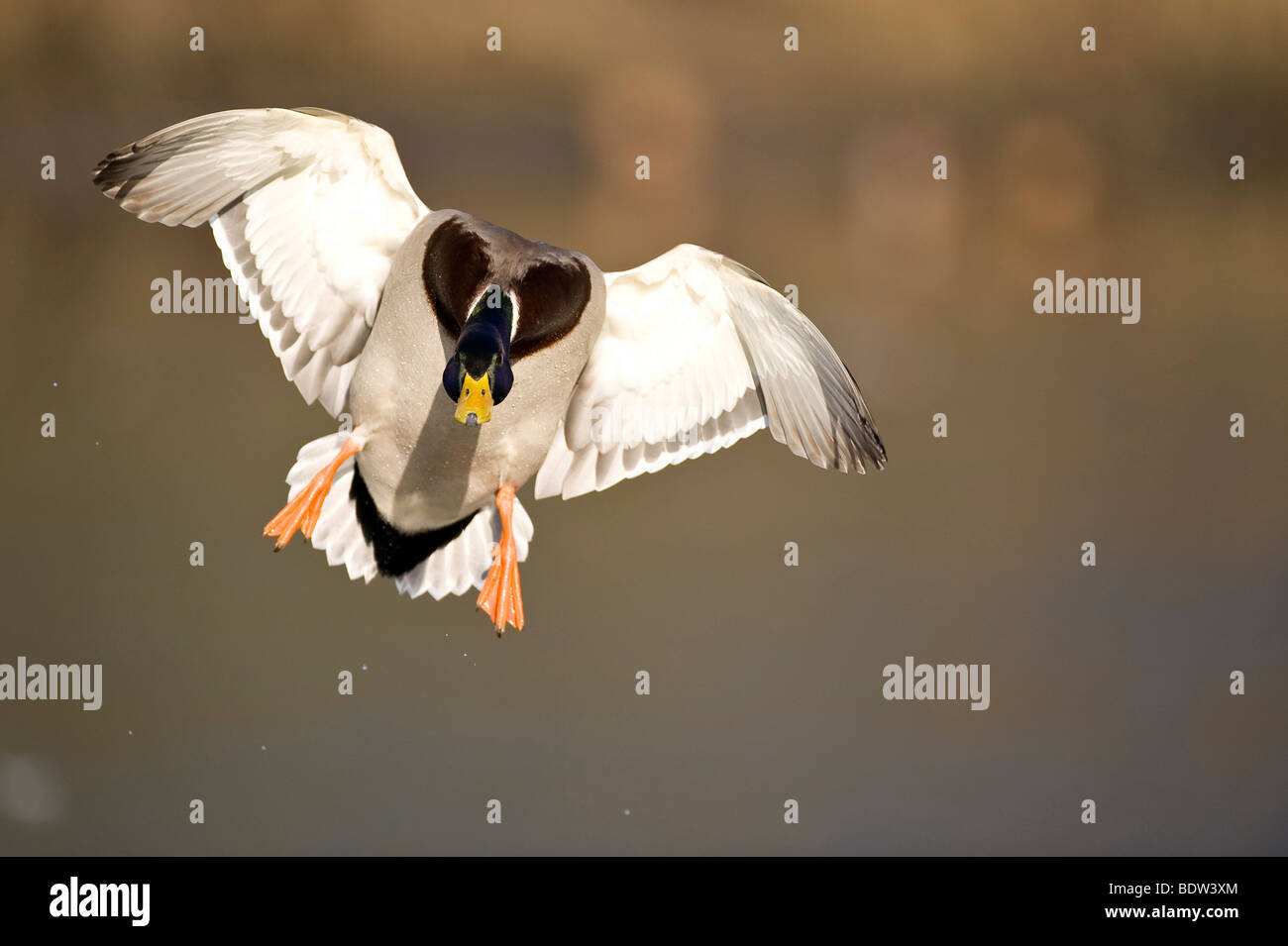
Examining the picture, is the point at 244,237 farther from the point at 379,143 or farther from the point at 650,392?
the point at 650,392

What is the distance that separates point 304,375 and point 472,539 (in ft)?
1.25

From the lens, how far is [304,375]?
207 centimetres

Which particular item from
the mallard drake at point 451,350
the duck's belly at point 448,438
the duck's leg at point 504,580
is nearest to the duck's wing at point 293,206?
the mallard drake at point 451,350

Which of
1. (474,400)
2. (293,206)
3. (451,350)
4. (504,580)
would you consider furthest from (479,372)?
(293,206)

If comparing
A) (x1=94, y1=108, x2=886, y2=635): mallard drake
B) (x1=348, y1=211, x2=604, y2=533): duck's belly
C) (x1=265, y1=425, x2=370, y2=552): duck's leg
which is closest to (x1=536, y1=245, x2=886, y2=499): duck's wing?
(x1=94, y1=108, x2=886, y2=635): mallard drake

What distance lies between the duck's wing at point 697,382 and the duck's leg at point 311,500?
1.18ft

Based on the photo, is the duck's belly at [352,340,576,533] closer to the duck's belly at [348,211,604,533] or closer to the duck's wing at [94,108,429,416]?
the duck's belly at [348,211,604,533]

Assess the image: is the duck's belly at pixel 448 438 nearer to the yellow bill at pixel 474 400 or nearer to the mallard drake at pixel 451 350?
the mallard drake at pixel 451 350

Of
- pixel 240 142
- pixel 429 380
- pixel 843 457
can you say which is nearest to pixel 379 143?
pixel 240 142

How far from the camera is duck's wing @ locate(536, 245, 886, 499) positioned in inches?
77.3

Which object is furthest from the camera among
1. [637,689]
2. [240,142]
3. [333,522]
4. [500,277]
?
[637,689]

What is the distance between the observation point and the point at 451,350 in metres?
1.78

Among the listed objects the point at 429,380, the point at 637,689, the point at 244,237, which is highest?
the point at 244,237

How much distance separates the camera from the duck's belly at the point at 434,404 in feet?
5.91
